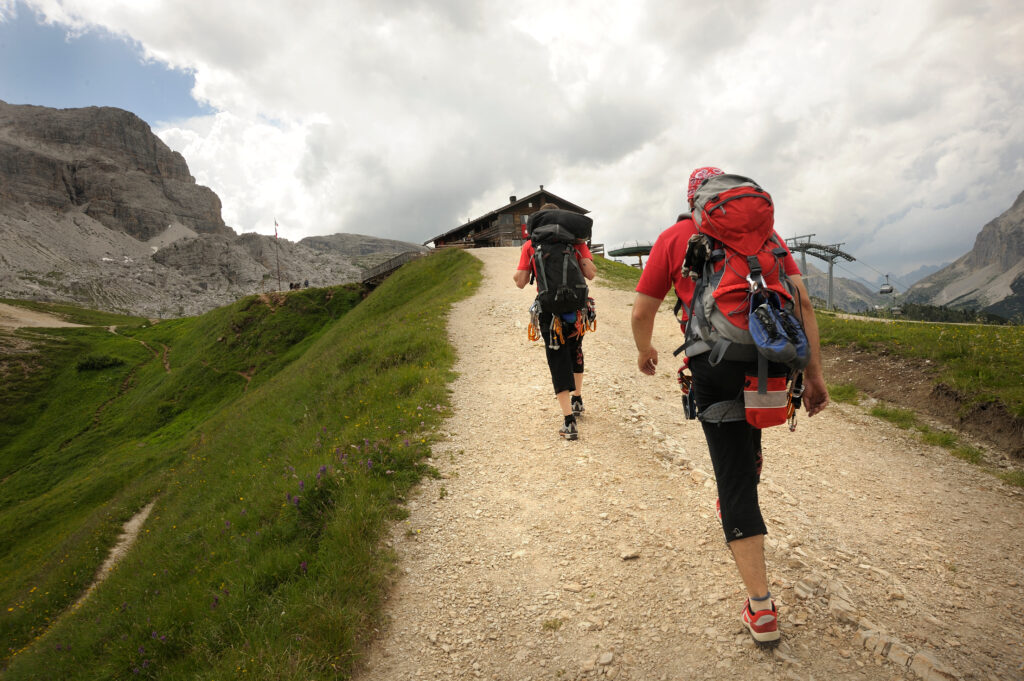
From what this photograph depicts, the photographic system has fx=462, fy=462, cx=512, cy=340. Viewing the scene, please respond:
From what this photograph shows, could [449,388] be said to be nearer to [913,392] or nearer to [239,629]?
[239,629]

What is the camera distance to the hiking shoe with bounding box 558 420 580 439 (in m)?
6.88

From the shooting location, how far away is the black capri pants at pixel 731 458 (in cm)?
310

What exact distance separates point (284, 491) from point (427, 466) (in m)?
1.97

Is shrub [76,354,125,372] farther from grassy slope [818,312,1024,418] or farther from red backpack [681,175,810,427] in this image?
red backpack [681,175,810,427]

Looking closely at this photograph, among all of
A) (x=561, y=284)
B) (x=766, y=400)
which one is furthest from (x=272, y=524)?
(x=766, y=400)

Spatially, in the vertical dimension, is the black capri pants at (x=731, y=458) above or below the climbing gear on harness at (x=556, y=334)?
below

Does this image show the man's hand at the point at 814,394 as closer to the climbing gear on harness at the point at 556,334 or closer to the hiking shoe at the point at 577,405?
the climbing gear on harness at the point at 556,334

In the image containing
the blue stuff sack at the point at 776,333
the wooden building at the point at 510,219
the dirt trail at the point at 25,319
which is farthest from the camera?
the dirt trail at the point at 25,319

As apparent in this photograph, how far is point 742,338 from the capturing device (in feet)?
9.52

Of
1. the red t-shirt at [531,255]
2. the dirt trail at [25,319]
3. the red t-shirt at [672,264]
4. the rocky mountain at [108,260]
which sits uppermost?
the rocky mountain at [108,260]

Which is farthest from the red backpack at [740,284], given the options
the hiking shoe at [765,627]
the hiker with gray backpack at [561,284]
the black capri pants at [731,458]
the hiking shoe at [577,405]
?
the hiking shoe at [577,405]

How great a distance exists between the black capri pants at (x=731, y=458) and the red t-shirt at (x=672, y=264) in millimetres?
553

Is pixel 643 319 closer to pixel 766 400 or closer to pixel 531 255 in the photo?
pixel 766 400

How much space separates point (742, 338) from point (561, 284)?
354cm
